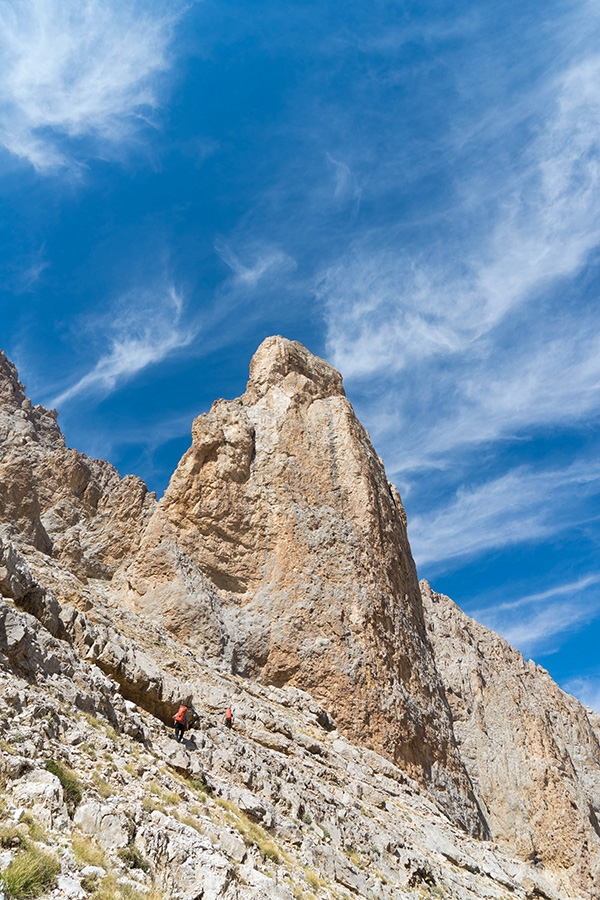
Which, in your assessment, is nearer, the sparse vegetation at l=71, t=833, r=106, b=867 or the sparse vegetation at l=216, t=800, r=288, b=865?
the sparse vegetation at l=71, t=833, r=106, b=867

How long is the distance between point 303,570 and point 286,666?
234 inches

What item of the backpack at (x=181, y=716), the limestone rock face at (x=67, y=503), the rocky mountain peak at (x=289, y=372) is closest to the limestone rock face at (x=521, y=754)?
the rocky mountain peak at (x=289, y=372)

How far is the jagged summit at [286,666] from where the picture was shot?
14.9 m

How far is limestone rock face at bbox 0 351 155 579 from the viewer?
4834cm

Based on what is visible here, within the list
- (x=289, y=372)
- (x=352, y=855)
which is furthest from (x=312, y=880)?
(x=289, y=372)

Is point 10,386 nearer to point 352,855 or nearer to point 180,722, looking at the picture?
point 180,722

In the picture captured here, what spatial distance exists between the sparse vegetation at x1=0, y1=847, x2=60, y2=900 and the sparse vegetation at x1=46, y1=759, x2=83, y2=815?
1842mm

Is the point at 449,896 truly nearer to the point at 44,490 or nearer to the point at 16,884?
the point at 16,884

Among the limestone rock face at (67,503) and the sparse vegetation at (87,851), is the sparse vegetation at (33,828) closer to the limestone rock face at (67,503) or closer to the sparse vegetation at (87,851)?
the sparse vegetation at (87,851)

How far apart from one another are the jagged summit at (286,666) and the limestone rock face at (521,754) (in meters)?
0.20

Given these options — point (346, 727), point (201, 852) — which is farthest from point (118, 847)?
point (346, 727)

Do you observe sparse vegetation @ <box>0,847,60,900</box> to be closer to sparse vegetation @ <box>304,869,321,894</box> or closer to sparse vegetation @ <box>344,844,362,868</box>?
sparse vegetation @ <box>304,869,321,894</box>

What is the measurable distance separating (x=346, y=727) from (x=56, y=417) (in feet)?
234

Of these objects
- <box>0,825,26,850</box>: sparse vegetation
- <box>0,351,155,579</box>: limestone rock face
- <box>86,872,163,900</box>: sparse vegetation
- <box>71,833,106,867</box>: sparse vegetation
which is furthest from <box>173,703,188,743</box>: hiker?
<box>0,351,155,579</box>: limestone rock face
